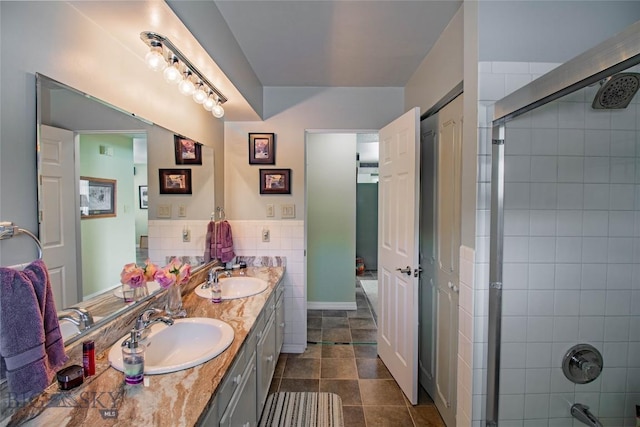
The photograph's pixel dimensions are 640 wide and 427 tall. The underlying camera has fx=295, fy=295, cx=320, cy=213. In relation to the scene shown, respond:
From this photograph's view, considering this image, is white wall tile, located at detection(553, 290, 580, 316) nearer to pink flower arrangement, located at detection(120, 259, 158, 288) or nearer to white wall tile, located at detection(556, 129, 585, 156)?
white wall tile, located at detection(556, 129, 585, 156)

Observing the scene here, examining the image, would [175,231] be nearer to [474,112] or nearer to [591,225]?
[474,112]

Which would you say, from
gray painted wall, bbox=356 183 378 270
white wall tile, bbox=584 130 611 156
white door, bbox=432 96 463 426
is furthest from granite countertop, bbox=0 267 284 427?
gray painted wall, bbox=356 183 378 270

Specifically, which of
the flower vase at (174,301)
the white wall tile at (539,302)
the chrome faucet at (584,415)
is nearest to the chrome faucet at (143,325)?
the flower vase at (174,301)

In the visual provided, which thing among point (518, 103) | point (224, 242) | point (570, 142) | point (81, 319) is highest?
point (518, 103)

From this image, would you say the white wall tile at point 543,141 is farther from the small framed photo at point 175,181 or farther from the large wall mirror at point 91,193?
the small framed photo at point 175,181

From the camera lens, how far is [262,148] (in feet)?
8.91

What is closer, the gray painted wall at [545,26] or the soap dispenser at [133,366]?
the soap dispenser at [133,366]

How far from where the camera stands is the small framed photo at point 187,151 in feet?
6.36

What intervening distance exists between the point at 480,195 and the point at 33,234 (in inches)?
65.7

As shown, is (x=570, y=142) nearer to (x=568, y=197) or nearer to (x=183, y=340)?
(x=568, y=197)

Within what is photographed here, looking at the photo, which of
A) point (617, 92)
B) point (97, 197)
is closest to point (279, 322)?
point (97, 197)

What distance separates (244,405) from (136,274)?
32.0 inches

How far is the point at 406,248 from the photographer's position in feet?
7.06

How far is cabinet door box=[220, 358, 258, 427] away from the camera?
121cm
